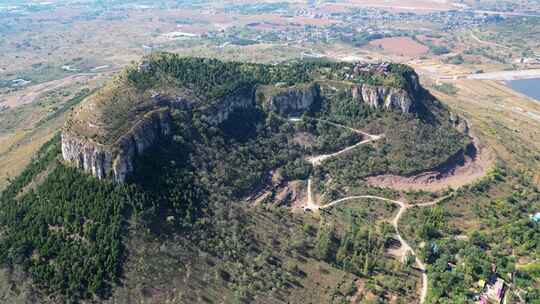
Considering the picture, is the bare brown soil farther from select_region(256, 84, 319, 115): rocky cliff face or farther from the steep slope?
select_region(256, 84, 319, 115): rocky cliff face

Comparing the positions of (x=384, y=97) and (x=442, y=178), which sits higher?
(x=384, y=97)

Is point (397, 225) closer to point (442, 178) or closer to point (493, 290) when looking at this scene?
point (493, 290)

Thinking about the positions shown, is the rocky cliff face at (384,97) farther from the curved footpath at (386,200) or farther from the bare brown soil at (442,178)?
the bare brown soil at (442,178)

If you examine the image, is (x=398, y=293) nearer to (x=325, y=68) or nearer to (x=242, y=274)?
(x=242, y=274)

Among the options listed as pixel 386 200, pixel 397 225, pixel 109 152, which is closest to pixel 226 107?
pixel 109 152

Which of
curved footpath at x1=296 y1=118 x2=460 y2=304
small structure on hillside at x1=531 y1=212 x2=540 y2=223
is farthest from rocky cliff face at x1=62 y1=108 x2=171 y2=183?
small structure on hillside at x1=531 y1=212 x2=540 y2=223

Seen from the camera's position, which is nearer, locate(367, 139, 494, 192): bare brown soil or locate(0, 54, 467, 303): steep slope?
locate(0, 54, 467, 303): steep slope

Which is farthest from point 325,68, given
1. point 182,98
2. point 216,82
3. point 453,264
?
point 453,264
